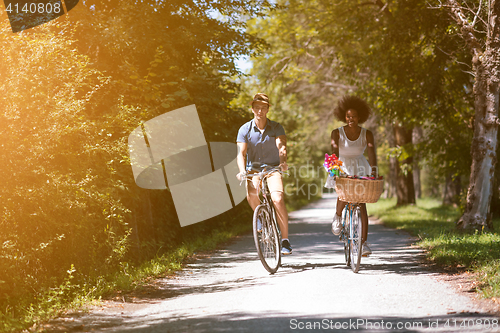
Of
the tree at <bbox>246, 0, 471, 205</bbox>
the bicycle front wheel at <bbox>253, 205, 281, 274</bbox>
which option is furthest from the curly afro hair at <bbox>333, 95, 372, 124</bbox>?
the tree at <bbox>246, 0, 471, 205</bbox>

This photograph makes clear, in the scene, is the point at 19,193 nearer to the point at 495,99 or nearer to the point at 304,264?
the point at 304,264

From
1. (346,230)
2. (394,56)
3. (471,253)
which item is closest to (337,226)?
(346,230)

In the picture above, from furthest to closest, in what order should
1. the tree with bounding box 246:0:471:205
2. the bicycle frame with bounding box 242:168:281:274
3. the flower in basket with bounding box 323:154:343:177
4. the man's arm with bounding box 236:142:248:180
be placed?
the tree with bounding box 246:0:471:205 → the man's arm with bounding box 236:142:248:180 → the bicycle frame with bounding box 242:168:281:274 → the flower in basket with bounding box 323:154:343:177

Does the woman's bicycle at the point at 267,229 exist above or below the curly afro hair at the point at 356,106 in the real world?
below

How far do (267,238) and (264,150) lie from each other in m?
1.23

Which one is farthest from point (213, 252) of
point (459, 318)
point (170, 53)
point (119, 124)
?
point (459, 318)

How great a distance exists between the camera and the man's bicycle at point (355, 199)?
648 cm

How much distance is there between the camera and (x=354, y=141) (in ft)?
A: 22.9

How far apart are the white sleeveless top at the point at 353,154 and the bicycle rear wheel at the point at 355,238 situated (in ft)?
1.75

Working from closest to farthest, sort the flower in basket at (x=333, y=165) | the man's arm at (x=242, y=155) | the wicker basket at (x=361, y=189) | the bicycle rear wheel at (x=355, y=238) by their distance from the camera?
1. the wicker basket at (x=361, y=189)
2. the bicycle rear wheel at (x=355, y=238)
3. the flower in basket at (x=333, y=165)
4. the man's arm at (x=242, y=155)

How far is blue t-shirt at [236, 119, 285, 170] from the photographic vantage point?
23.3 ft

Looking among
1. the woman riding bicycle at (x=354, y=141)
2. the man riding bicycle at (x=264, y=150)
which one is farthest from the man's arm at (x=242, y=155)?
the woman riding bicycle at (x=354, y=141)

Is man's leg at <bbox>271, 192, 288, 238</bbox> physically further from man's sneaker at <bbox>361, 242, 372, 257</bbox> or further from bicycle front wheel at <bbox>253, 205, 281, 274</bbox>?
man's sneaker at <bbox>361, 242, 372, 257</bbox>

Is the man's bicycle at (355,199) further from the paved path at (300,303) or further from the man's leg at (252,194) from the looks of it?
the man's leg at (252,194)
